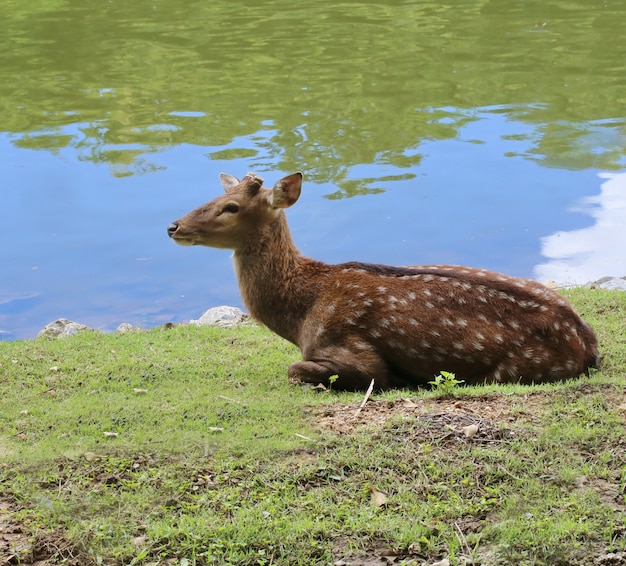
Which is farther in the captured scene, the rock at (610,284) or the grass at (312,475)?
the rock at (610,284)

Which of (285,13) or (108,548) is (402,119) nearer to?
(285,13)

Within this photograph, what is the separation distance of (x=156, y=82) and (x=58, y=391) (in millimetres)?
15561

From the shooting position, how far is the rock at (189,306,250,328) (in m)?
11.2

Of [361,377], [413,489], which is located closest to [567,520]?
[413,489]

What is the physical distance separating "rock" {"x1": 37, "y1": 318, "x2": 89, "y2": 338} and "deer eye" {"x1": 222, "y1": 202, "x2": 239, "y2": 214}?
323 centimetres

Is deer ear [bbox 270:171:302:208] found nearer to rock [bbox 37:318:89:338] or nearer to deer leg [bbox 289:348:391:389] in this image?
deer leg [bbox 289:348:391:389]

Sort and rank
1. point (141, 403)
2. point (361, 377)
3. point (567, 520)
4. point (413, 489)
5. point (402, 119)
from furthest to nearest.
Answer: point (402, 119)
point (361, 377)
point (141, 403)
point (413, 489)
point (567, 520)

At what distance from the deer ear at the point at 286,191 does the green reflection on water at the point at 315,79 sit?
7.49 m

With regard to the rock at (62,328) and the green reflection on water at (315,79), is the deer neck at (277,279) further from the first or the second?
the green reflection on water at (315,79)

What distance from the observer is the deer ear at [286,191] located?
8242mm

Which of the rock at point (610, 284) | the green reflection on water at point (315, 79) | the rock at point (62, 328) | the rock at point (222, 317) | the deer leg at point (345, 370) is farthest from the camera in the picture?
the green reflection on water at point (315, 79)

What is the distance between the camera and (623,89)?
20453 mm

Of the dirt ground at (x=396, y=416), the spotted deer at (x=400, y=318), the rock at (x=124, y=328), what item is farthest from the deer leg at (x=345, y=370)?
the rock at (x=124, y=328)

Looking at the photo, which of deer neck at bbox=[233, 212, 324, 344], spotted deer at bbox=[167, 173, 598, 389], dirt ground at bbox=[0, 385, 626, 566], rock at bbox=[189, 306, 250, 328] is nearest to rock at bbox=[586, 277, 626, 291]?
spotted deer at bbox=[167, 173, 598, 389]
